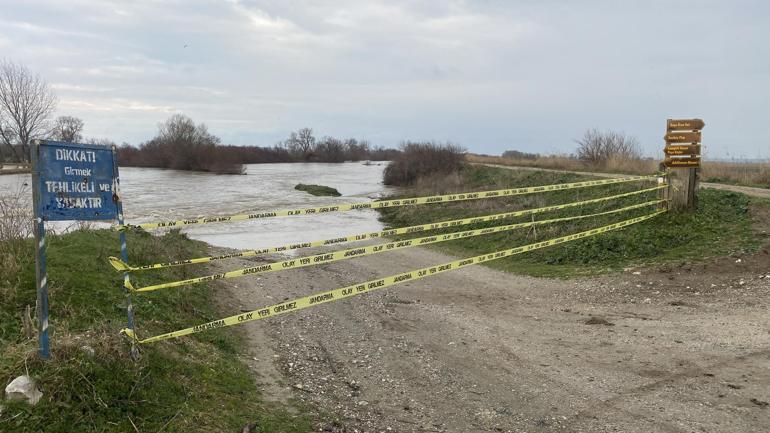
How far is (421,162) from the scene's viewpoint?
1729 inches

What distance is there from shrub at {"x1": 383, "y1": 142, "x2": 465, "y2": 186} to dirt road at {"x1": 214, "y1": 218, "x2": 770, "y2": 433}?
3098 centimetres

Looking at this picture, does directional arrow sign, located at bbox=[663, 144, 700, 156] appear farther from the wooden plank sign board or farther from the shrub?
the shrub

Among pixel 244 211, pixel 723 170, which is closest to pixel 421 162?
pixel 244 211

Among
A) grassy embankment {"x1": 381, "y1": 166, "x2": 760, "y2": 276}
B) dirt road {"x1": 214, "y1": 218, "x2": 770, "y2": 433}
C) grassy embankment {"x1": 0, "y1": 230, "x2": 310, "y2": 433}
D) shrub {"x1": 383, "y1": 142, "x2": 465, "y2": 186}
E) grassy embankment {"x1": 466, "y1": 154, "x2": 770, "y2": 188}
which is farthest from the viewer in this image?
shrub {"x1": 383, "y1": 142, "x2": 465, "y2": 186}

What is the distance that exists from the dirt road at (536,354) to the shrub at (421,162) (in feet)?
102

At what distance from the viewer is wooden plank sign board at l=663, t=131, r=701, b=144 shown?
11336 millimetres

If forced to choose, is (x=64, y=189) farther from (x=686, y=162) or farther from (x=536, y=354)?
(x=686, y=162)

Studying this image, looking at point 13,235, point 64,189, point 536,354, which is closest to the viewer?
point 64,189

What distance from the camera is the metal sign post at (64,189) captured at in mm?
3844

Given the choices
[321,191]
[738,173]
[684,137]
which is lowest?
[321,191]

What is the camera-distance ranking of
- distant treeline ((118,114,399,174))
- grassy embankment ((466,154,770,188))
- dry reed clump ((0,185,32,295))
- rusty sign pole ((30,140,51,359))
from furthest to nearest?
distant treeline ((118,114,399,174)) → grassy embankment ((466,154,770,188)) → dry reed clump ((0,185,32,295)) → rusty sign pole ((30,140,51,359))

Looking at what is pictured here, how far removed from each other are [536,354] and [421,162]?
125 ft

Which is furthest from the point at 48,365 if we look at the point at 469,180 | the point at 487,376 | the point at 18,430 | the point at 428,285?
the point at 469,180

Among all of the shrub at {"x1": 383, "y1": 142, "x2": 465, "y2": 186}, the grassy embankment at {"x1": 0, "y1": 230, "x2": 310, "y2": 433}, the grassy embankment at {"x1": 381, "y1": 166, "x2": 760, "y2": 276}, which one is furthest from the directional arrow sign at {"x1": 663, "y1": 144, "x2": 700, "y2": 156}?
the shrub at {"x1": 383, "y1": 142, "x2": 465, "y2": 186}
